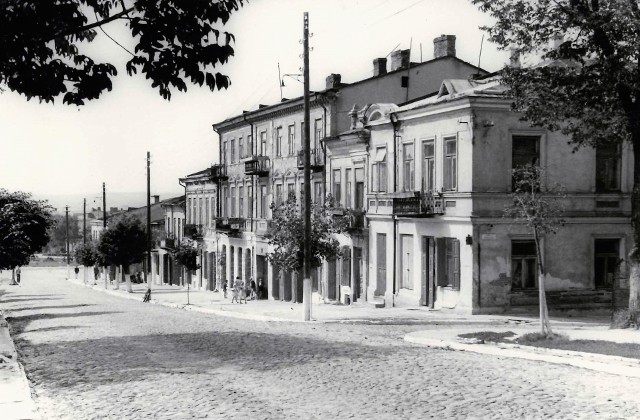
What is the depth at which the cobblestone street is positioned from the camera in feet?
34.0

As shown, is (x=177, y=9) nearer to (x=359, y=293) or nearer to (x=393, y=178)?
(x=393, y=178)

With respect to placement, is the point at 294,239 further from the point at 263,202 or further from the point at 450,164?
the point at 263,202

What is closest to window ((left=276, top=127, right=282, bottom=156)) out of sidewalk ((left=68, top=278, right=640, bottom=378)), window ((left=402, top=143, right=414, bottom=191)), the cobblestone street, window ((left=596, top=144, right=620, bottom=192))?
sidewalk ((left=68, top=278, right=640, bottom=378))

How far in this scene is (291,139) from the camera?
4162 cm

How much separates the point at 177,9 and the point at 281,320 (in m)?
17.7

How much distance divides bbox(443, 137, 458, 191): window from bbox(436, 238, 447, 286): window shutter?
1899 millimetres

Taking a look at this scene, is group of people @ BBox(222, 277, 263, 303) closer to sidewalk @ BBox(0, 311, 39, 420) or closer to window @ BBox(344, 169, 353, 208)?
window @ BBox(344, 169, 353, 208)

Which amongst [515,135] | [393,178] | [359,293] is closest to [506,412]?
[515,135]

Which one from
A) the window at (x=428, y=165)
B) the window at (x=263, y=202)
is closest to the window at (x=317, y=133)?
the window at (x=263, y=202)

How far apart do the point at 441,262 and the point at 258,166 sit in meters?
19.4

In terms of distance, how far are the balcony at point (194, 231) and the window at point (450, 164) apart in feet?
105

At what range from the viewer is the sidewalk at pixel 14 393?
10.0 m

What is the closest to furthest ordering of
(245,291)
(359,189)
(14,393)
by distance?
(14,393) < (359,189) < (245,291)

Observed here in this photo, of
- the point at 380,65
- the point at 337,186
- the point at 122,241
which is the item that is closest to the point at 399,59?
the point at 380,65
